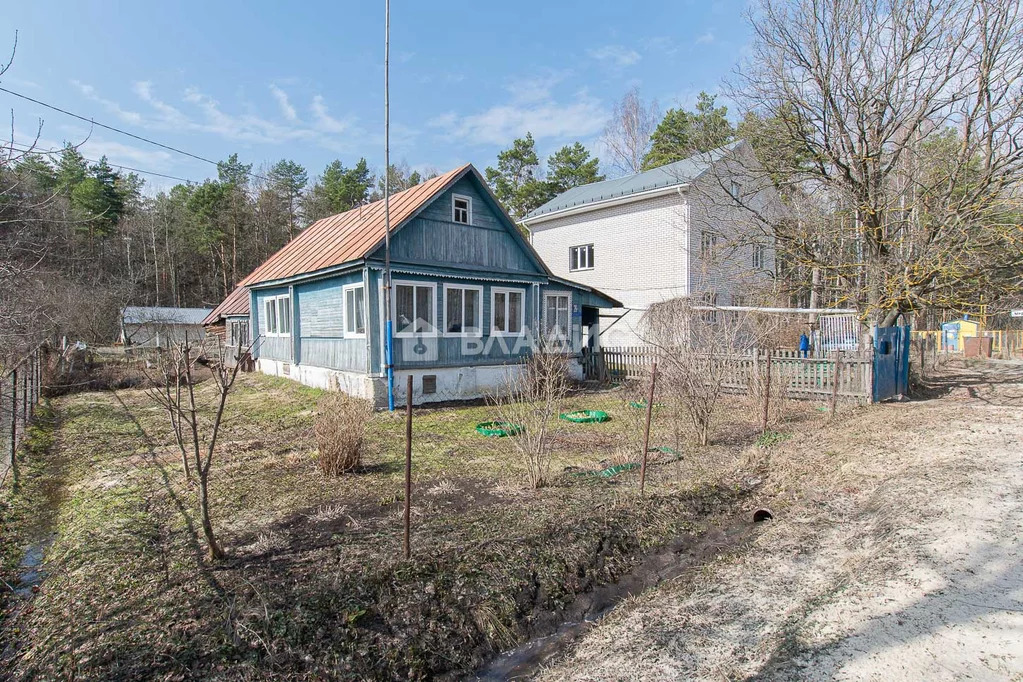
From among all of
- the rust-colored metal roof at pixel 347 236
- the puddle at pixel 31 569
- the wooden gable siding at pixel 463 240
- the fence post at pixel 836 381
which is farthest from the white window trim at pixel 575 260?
the puddle at pixel 31 569

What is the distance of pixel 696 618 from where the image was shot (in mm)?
3916

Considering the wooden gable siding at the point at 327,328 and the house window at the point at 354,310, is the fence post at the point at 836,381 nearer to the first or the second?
the wooden gable siding at the point at 327,328

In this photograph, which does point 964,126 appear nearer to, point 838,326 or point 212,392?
point 838,326

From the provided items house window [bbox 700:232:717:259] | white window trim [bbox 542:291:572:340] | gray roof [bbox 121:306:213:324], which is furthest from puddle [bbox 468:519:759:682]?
gray roof [bbox 121:306:213:324]

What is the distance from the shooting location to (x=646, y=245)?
23656 millimetres

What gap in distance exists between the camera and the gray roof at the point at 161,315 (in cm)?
3553

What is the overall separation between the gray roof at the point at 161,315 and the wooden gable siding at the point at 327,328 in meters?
22.6

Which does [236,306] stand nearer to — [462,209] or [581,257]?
[462,209]

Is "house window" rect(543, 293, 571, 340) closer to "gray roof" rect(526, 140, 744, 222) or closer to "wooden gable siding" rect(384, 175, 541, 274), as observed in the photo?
"wooden gable siding" rect(384, 175, 541, 274)

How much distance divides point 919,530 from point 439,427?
7856 millimetres

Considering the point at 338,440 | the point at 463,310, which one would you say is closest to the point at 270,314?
the point at 463,310

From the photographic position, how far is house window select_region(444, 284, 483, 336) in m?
14.1

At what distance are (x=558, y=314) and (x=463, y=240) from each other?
13.9 ft

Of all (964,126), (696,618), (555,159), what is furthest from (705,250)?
(555,159)
